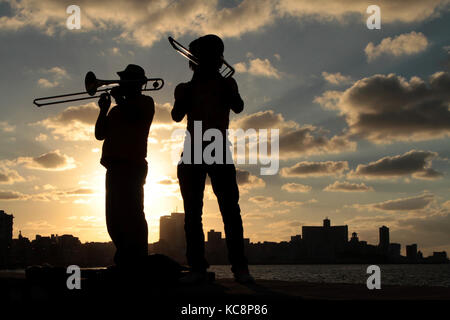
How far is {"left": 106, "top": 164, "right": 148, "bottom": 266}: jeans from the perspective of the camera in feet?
26.1

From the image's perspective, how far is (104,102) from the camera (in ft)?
27.1

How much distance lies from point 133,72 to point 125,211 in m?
2.21

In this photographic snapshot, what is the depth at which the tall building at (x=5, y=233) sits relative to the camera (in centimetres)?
12045

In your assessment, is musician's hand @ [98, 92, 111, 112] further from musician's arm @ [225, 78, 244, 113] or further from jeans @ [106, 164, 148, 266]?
musician's arm @ [225, 78, 244, 113]

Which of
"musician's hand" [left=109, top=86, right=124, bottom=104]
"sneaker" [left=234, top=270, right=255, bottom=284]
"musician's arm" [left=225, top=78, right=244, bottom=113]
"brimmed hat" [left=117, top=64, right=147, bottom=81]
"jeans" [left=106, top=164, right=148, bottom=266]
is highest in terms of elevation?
"brimmed hat" [left=117, top=64, right=147, bottom=81]

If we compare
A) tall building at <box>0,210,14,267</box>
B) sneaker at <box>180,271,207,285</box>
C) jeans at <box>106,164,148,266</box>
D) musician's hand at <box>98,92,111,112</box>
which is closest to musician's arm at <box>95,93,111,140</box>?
musician's hand at <box>98,92,111,112</box>

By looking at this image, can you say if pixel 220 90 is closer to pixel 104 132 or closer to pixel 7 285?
pixel 104 132

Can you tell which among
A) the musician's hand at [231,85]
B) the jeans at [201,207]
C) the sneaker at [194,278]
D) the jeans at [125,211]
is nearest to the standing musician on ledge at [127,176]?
the jeans at [125,211]

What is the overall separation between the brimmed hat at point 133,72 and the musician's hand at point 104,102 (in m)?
0.50

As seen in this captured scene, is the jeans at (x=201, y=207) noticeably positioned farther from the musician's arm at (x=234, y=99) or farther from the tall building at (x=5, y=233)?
the tall building at (x=5, y=233)

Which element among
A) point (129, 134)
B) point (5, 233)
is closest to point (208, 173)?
point (129, 134)

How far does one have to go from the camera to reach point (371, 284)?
6.48 metres

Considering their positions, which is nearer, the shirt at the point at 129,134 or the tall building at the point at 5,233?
the shirt at the point at 129,134
